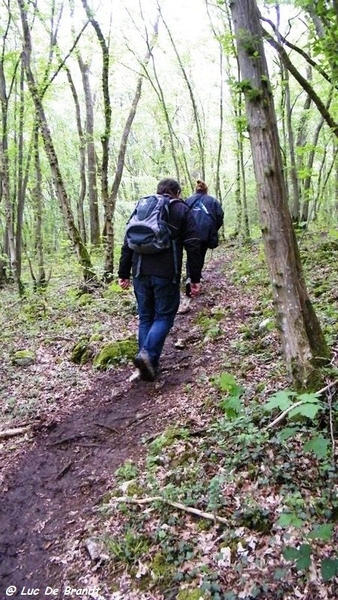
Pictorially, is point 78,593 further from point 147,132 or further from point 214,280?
point 147,132

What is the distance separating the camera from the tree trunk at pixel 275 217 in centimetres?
326

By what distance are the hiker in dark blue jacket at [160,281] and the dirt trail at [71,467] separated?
0.47 metres

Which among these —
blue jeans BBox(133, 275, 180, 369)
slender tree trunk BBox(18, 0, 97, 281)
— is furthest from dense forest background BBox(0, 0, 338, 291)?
blue jeans BBox(133, 275, 180, 369)

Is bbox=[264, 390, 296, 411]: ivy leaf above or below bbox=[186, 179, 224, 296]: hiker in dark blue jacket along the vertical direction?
below

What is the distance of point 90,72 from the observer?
1769cm

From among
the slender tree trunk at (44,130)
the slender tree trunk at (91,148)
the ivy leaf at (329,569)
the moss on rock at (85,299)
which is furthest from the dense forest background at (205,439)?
the slender tree trunk at (91,148)

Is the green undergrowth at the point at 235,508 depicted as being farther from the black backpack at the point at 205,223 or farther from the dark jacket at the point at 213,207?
the dark jacket at the point at 213,207

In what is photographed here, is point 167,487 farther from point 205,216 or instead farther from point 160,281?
point 205,216

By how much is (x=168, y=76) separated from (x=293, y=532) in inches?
961

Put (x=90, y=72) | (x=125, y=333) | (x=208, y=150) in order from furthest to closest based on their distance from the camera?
(x=208, y=150)
(x=90, y=72)
(x=125, y=333)

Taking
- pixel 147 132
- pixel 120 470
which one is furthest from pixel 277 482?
pixel 147 132

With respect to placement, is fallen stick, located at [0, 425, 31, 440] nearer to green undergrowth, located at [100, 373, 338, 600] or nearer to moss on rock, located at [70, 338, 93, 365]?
green undergrowth, located at [100, 373, 338, 600]

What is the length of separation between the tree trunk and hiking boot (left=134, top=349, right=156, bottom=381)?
2005mm

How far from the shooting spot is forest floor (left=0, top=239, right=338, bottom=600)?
2623mm
